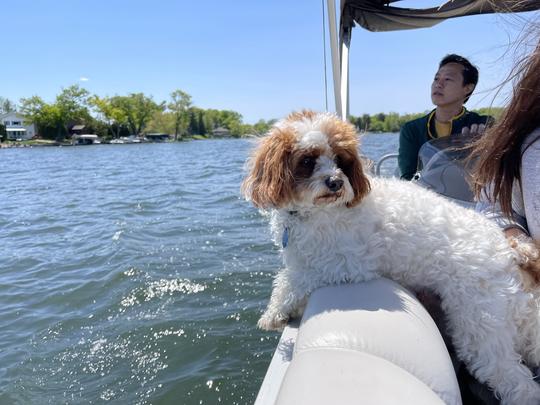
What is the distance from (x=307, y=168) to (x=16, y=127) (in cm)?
10959

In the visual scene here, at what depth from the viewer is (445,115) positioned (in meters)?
4.37

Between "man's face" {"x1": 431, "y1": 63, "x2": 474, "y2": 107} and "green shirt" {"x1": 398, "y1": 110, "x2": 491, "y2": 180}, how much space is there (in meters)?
0.24

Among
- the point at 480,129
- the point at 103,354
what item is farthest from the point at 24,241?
the point at 480,129

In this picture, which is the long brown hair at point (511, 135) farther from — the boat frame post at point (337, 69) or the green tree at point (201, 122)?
the green tree at point (201, 122)

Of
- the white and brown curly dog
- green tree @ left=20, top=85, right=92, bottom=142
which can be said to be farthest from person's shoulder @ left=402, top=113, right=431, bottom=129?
green tree @ left=20, top=85, right=92, bottom=142

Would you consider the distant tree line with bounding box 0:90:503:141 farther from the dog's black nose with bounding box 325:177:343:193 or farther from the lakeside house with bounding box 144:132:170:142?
the dog's black nose with bounding box 325:177:343:193

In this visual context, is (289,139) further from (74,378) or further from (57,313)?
(57,313)

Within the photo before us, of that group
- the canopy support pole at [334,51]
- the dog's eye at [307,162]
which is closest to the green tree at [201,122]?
the canopy support pole at [334,51]

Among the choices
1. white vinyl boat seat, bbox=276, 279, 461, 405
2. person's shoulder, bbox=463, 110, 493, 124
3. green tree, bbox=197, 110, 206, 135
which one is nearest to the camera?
white vinyl boat seat, bbox=276, 279, 461, 405

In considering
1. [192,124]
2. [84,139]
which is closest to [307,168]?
[84,139]

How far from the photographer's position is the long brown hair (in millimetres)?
1807

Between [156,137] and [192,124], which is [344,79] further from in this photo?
[192,124]

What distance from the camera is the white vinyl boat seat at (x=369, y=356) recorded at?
127 cm

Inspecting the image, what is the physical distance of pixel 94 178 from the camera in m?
19.3
